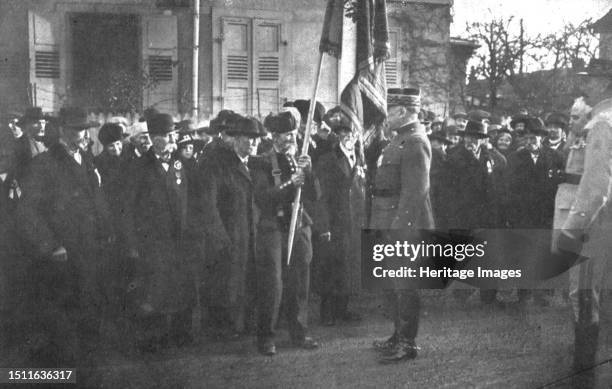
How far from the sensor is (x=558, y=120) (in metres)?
5.87

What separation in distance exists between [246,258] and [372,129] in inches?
45.3

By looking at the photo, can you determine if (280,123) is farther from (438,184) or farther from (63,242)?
(63,242)

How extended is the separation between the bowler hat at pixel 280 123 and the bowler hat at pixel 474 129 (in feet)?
4.05

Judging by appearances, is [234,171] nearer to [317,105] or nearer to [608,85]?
[317,105]

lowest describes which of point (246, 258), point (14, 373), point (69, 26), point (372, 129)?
point (14, 373)

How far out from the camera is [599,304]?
5.75m

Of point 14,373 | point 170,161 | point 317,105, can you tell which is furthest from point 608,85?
point 14,373

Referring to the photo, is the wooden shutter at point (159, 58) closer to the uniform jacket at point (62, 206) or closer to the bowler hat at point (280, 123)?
the uniform jacket at point (62, 206)

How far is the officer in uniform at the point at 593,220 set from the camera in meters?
5.08

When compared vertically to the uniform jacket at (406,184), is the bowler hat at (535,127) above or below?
above

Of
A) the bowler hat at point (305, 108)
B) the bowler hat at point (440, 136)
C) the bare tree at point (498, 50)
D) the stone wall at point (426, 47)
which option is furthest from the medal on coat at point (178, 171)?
the bare tree at point (498, 50)

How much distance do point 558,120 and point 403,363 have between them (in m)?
1.85

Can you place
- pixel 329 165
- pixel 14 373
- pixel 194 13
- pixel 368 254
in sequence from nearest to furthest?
pixel 14 373 → pixel 194 13 → pixel 368 254 → pixel 329 165

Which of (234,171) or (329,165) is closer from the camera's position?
(234,171)
